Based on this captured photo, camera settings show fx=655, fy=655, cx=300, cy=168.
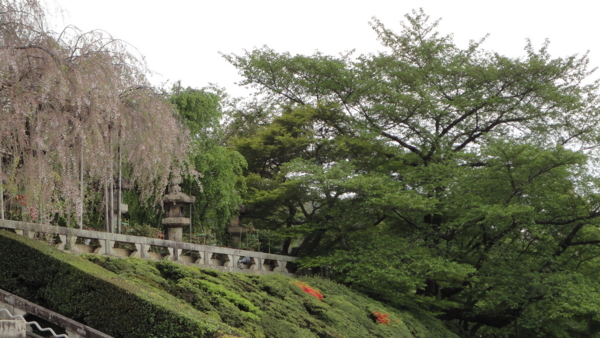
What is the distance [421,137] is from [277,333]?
13.3m

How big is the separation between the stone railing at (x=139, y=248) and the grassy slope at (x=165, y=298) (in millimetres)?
580

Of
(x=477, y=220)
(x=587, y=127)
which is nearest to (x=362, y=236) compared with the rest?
(x=477, y=220)

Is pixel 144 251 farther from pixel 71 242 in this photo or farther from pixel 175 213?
pixel 175 213

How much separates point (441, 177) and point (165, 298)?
1344 centimetres

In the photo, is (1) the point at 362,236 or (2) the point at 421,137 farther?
(2) the point at 421,137

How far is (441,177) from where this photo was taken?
2219 centimetres

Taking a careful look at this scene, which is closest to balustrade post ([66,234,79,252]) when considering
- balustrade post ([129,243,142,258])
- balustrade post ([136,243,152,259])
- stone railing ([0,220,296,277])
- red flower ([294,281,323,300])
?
stone railing ([0,220,296,277])

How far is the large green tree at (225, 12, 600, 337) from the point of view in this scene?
20.8m

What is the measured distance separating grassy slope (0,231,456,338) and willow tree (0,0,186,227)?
1.22 m

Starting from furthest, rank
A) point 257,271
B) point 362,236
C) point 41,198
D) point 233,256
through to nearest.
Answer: point 362,236 < point 257,271 < point 233,256 < point 41,198

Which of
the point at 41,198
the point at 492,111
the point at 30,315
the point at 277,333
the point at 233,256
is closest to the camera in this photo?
the point at 30,315

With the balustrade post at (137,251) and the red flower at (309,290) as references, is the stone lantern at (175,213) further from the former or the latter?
the red flower at (309,290)

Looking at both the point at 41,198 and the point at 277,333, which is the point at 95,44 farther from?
the point at 277,333

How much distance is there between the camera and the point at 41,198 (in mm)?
10953
